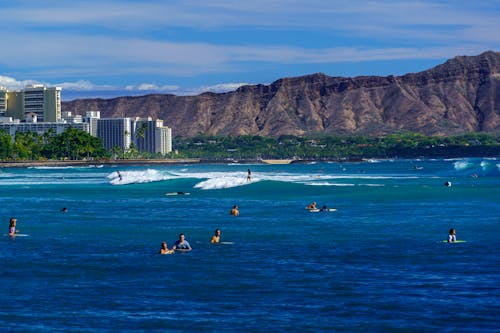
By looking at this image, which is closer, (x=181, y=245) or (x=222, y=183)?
(x=181, y=245)

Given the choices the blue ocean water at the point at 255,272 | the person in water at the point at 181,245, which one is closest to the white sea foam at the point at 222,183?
the blue ocean water at the point at 255,272

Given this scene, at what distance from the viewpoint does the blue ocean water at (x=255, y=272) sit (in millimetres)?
26172

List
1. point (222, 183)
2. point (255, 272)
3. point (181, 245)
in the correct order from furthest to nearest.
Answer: point (222, 183) < point (181, 245) < point (255, 272)

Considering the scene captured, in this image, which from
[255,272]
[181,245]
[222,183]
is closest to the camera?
[255,272]

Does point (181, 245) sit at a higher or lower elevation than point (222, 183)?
higher

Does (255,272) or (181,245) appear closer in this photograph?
(255,272)

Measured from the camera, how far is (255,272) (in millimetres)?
33469

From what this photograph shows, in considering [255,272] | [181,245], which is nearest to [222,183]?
[181,245]

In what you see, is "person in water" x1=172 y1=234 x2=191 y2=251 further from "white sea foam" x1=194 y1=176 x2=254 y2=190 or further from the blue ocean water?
"white sea foam" x1=194 y1=176 x2=254 y2=190

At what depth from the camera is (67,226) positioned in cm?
5178

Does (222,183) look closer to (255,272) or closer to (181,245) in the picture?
(181,245)

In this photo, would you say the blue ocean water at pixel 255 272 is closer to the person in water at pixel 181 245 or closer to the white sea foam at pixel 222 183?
the person in water at pixel 181 245

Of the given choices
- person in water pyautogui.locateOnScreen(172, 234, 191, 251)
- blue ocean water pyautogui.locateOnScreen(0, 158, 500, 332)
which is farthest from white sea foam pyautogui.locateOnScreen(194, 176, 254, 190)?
person in water pyautogui.locateOnScreen(172, 234, 191, 251)

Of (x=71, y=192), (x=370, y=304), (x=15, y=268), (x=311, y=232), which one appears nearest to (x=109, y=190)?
(x=71, y=192)
